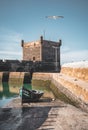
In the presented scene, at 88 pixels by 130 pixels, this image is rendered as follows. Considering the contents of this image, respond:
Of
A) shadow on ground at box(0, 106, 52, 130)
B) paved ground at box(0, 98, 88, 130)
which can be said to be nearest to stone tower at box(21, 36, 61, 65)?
shadow on ground at box(0, 106, 52, 130)

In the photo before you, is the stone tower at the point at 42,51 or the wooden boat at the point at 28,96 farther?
the stone tower at the point at 42,51

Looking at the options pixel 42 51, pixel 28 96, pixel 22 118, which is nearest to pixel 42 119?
pixel 22 118

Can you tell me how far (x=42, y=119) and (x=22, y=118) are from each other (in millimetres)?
1277

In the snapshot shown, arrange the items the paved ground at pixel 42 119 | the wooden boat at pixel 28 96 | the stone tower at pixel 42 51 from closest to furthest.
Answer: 1. the paved ground at pixel 42 119
2. the wooden boat at pixel 28 96
3. the stone tower at pixel 42 51

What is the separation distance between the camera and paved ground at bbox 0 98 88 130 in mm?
9797

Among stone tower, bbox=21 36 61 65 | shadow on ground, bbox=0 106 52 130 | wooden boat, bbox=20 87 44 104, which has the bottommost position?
shadow on ground, bbox=0 106 52 130

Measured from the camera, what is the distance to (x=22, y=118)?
38.1 ft

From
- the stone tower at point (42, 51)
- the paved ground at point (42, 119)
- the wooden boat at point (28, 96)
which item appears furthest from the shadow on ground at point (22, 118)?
the stone tower at point (42, 51)

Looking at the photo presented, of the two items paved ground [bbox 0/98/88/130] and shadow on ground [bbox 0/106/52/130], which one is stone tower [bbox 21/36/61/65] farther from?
paved ground [bbox 0/98/88/130]

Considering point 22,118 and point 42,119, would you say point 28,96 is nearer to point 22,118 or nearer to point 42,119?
point 22,118

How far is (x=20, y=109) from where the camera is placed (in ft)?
46.0

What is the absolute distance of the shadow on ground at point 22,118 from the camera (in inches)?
397

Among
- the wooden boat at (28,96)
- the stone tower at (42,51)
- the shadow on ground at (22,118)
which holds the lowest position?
the shadow on ground at (22,118)

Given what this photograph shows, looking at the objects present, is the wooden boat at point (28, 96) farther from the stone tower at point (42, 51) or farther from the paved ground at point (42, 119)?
the stone tower at point (42, 51)
